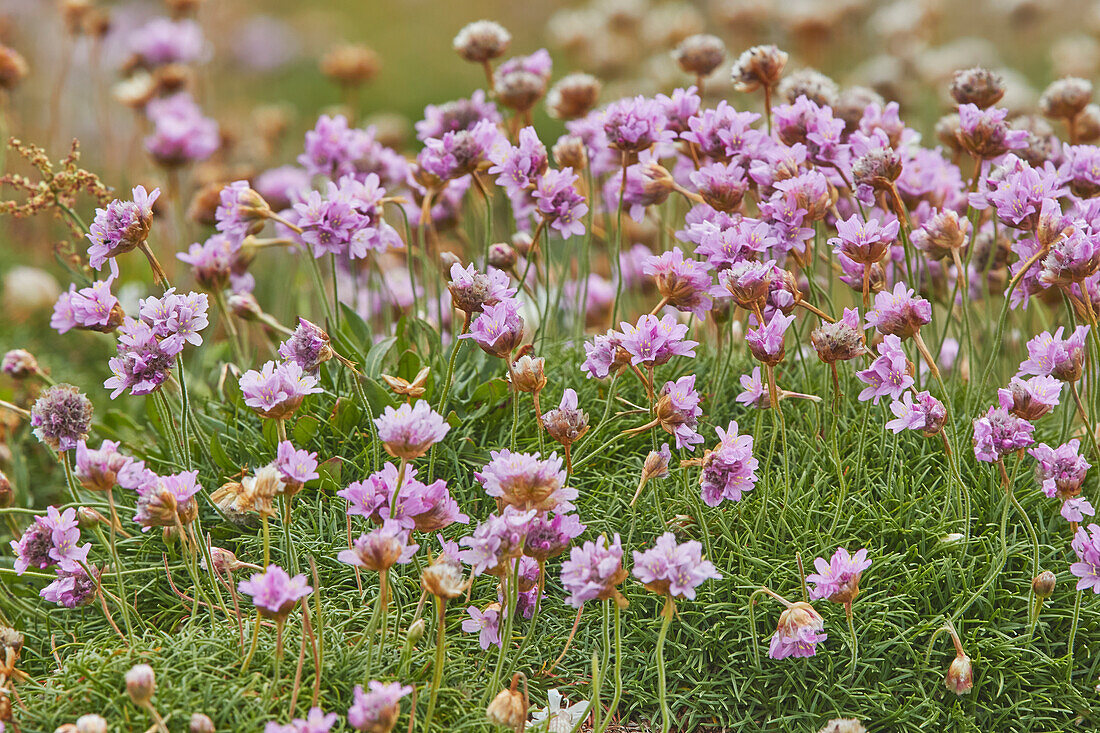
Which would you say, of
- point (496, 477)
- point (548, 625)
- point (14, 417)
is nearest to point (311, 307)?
point (14, 417)

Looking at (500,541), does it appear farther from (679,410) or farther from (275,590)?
(679,410)

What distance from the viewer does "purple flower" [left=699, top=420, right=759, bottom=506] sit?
67.9 inches

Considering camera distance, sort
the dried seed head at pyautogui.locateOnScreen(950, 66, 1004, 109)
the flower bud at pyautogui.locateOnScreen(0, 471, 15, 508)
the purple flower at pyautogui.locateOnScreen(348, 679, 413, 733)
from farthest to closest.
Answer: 1. the dried seed head at pyautogui.locateOnScreen(950, 66, 1004, 109)
2. the flower bud at pyautogui.locateOnScreen(0, 471, 15, 508)
3. the purple flower at pyautogui.locateOnScreen(348, 679, 413, 733)

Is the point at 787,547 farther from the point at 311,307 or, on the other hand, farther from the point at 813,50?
the point at 813,50

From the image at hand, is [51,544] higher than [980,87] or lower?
lower

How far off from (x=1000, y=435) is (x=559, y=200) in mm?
917

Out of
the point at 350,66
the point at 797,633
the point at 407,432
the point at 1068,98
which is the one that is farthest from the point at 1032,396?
the point at 350,66

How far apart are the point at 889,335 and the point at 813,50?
11.6 feet

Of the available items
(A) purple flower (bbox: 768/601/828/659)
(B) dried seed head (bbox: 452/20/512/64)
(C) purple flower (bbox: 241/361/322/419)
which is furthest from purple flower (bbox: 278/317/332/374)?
(B) dried seed head (bbox: 452/20/512/64)

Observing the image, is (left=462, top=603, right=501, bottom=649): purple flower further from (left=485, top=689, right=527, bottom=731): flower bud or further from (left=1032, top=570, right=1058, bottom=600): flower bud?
(left=1032, top=570, right=1058, bottom=600): flower bud

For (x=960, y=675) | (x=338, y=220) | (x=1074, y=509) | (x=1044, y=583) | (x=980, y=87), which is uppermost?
(x=980, y=87)

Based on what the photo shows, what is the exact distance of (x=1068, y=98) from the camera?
2457mm

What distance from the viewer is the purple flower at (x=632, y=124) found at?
2080 mm

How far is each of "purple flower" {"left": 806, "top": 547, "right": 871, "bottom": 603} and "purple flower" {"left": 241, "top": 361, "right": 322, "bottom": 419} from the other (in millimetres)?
839
